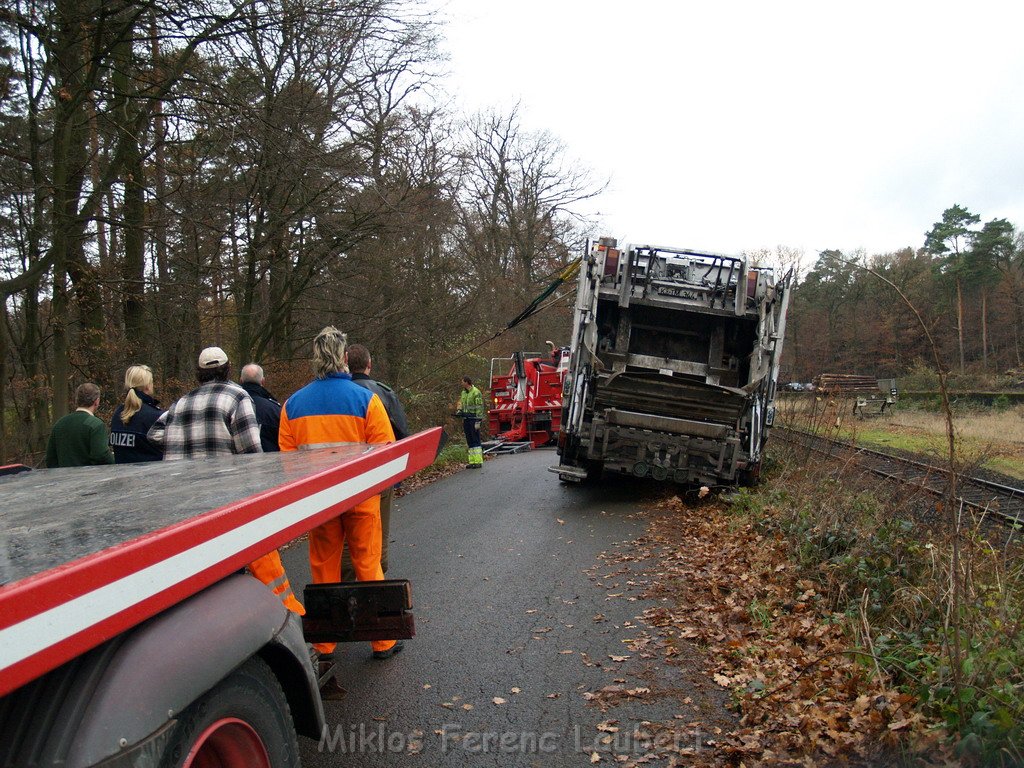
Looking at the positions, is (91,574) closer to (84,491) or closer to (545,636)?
(84,491)

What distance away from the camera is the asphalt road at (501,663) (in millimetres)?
3566

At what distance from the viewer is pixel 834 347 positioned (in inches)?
1911

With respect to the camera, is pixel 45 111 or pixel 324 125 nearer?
pixel 45 111

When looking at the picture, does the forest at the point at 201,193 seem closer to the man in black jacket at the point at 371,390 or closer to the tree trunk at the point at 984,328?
the man in black jacket at the point at 371,390

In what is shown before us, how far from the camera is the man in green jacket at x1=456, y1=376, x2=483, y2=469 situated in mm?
14789

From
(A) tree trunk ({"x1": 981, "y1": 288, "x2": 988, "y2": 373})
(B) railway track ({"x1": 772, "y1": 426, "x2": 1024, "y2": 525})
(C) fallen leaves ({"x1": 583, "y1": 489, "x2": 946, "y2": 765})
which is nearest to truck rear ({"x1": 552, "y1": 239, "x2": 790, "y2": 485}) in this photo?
(B) railway track ({"x1": 772, "y1": 426, "x2": 1024, "y2": 525})

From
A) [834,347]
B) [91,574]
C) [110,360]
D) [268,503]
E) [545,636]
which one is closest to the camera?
[91,574]

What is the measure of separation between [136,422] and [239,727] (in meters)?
4.40

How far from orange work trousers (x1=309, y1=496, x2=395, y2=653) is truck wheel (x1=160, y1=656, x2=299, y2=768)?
1.84m

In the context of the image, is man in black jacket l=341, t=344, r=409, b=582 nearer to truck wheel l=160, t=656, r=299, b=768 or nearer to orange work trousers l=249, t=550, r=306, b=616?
orange work trousers l=249, t=550, r=306, b=616

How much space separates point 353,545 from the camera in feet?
14.2

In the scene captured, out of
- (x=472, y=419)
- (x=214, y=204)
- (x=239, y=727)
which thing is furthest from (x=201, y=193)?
(x=239, y=727)

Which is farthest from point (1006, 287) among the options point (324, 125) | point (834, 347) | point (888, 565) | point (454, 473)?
point (888, 565)

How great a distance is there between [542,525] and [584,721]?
4.70m
